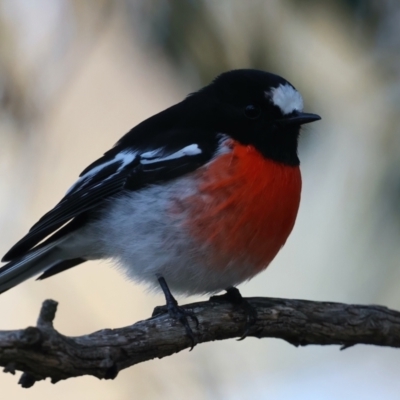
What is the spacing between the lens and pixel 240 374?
3641mm

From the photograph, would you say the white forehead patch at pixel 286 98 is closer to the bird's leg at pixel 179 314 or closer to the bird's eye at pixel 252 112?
the bird's eye at pixel 252 112

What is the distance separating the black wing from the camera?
10.0ft

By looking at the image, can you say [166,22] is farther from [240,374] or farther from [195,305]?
[240,374]

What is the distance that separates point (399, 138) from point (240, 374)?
1389 millimetres

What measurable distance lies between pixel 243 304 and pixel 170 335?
47 cm

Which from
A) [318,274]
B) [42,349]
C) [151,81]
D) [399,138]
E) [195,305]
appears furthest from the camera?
[318,274]

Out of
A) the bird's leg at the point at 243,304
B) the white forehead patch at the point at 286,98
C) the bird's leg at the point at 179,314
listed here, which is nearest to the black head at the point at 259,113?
the white forehead patch at the point at 286,98

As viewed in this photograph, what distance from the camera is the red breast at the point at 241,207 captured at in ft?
9.52

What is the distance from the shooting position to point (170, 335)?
103 inches

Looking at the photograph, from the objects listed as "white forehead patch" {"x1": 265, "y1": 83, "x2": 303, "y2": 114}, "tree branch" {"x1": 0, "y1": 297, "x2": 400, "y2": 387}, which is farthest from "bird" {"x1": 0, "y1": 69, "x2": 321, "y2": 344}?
"tree branch" {"x1": 0, "y1": 297, "x2": 400, "y2": 387}

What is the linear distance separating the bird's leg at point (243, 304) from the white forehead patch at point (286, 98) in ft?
2.64

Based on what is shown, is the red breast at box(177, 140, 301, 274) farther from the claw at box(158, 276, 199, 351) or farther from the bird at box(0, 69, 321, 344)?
the claw at box(158, 276, 199, 351)

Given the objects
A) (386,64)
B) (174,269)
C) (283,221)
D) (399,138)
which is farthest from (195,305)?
(386,64)

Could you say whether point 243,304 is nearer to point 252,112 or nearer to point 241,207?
point 241,207
